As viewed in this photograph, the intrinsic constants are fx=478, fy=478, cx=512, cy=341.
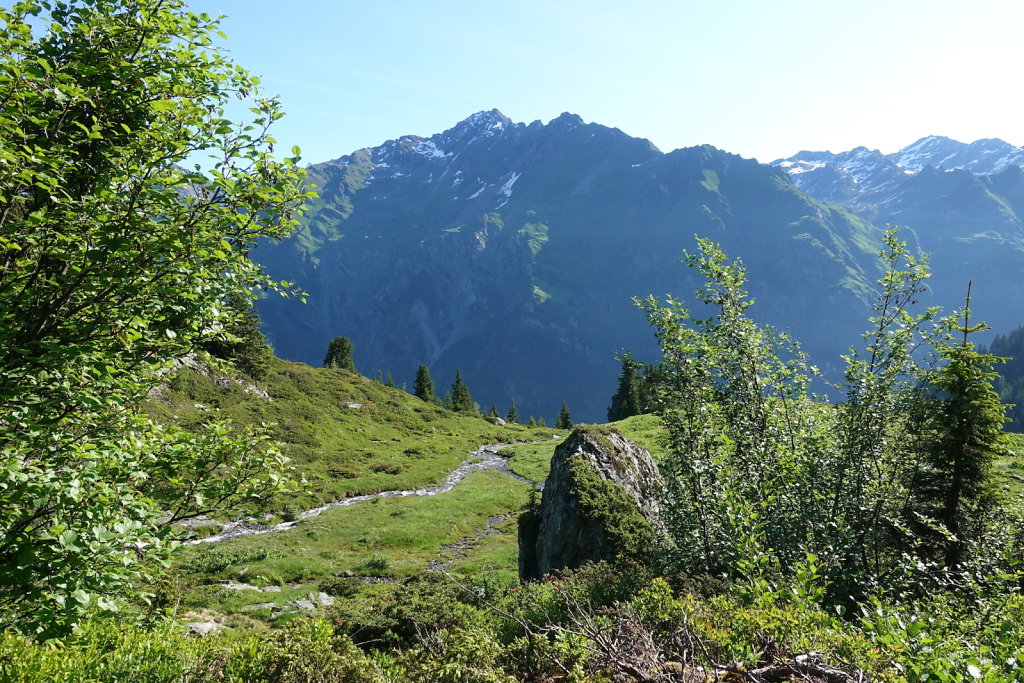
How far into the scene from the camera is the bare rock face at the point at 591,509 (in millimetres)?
17266

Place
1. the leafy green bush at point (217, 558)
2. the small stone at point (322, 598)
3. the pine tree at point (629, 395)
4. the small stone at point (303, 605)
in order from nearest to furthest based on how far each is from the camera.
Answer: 1. the small stone at point (303, 605)
2. the small stone at point (322, 598)
3. the leafy green bush at point (217, 558)
4. the pine tree at point (629, 395)

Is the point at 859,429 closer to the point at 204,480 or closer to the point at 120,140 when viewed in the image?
the point at 204,480

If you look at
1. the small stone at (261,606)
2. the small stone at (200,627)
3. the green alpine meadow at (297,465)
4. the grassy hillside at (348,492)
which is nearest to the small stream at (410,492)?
the grassy hillside at (348,492)

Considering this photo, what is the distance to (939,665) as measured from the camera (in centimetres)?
423

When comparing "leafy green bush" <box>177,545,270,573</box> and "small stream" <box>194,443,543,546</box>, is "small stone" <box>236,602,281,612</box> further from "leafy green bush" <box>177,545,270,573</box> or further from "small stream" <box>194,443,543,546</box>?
"leafy green bush" <box>177,545,270,573</box>

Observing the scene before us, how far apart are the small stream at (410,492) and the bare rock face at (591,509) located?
36.5ft

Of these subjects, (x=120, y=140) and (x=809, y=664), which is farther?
(x=120, y=140)

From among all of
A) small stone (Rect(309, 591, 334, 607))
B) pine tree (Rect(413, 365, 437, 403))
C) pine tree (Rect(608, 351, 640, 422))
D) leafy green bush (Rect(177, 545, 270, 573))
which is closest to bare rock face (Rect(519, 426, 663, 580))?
small stone (Rect(309, 591, 334, 607))

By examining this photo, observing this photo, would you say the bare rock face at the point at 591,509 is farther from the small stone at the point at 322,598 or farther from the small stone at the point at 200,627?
the small stone at the point at 200,627

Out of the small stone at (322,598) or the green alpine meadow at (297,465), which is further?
the small stone at (322,598)

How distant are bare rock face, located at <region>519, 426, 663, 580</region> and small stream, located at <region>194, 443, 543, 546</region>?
1114 centimetres

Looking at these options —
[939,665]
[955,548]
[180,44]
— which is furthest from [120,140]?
[955,548]

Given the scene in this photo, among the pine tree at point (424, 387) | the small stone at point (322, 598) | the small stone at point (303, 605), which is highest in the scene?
the pine tree at point (424, 387)

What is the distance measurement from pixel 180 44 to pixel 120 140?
6.43 feet
